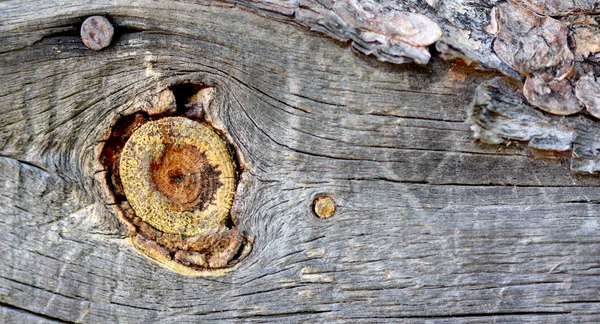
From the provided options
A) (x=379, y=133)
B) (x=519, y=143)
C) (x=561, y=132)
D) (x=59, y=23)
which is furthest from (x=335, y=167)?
(x=59, y=23)

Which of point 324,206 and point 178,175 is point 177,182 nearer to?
point 178,175

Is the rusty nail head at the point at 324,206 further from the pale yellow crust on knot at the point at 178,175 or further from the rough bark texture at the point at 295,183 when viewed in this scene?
the pale yellow crust on knot at the point at 178,175

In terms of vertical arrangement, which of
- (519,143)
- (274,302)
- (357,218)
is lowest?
(274,302)

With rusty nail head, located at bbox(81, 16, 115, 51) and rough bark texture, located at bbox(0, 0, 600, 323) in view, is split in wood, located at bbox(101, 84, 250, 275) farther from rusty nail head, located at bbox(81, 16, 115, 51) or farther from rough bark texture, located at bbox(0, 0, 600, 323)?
rusty nail head, located at bbox(81, 16, 115, 51)

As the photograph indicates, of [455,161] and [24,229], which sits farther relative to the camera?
[455,161]

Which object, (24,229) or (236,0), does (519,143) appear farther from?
(24,229)

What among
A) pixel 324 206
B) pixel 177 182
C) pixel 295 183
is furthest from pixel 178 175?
pixel 324 206
